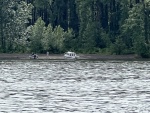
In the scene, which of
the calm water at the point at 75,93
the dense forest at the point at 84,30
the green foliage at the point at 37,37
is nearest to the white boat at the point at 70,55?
the dense forest at the point at 84,30

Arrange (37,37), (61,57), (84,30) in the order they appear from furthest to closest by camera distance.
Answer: (84,30) → (37,37) → (61,57)

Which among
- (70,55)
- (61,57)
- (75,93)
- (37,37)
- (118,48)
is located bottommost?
(75,93)

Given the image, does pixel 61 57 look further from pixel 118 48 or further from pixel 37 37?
pixel 118 48

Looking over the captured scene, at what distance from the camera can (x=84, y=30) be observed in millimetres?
131375

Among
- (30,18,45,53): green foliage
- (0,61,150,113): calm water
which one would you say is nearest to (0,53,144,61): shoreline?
(30,18,45,53): green foliage

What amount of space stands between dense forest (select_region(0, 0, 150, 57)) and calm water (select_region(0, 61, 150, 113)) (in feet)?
167

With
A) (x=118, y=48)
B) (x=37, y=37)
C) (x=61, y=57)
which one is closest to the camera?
(x=61, y=57)

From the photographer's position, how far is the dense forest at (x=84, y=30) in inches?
4825

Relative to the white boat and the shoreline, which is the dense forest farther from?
the white boat

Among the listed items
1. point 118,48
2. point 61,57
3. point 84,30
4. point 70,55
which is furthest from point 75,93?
point 84,30

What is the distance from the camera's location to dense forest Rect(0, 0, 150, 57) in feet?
402

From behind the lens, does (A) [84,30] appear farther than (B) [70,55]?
Yes

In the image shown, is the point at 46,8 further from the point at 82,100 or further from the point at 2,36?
the point at 82,100

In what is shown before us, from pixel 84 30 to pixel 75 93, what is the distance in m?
82.3
